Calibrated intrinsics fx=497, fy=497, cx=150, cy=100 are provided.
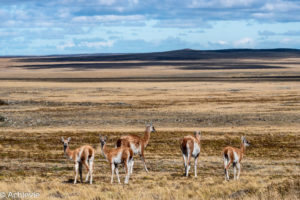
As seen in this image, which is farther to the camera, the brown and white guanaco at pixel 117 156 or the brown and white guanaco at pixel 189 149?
the brown and white guanaco at pixel 189 149

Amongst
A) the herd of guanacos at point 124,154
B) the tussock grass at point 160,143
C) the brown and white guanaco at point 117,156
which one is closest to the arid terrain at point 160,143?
the tussock grass at point 160,143

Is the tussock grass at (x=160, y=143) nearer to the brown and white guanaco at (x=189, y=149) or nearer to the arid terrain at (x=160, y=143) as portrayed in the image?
the arid terrain at (x=160, y=143)

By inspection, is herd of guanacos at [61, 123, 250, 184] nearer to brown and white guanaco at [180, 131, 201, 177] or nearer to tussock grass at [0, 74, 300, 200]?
brown and white guanaco at [180, 131, 201, 177]

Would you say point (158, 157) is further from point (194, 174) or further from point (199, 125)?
point (199, 125)

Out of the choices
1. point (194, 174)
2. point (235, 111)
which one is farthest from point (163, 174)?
point (235, 111)

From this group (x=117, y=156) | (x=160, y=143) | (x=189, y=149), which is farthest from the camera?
(x=160, y=143)

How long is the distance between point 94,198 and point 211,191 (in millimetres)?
3290

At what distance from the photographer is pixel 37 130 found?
108 ft

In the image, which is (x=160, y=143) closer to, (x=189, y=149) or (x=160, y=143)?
(x=160, y=143)

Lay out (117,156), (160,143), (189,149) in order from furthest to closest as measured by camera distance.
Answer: (160,143), (189,149), (117,156)

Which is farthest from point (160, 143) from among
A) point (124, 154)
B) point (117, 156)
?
point (117, 156)

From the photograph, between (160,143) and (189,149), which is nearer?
(189,149)

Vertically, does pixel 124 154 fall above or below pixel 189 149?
below

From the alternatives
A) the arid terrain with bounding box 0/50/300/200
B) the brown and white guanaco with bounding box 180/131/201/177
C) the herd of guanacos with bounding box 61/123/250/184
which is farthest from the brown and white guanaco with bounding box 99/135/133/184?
the brown and white guanaco with bounding box 180/131/201/177
